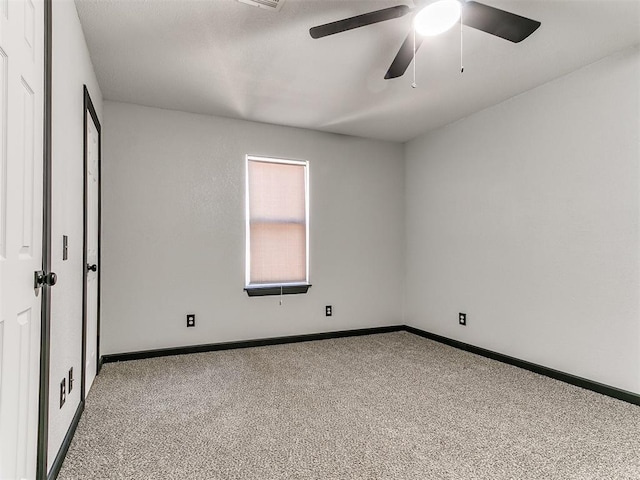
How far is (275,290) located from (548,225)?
8.48 feet

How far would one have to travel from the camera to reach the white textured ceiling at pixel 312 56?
83.7 inches

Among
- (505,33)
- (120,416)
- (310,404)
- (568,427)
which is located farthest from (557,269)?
(120,416)

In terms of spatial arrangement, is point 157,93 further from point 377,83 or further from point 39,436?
point 39,436

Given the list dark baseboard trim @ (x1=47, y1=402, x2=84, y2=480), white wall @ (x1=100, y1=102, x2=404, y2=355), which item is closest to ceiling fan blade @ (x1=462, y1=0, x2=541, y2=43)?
white wall @ (x1=100, y1=102, x2=404, y2=355)

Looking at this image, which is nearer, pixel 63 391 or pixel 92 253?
pixel 63 391

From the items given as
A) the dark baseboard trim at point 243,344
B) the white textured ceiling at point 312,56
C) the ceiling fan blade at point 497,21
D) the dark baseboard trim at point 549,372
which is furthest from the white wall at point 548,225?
the ceiling fan blade at point 497,21

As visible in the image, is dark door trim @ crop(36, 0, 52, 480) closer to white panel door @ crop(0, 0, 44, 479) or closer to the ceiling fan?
white panel door @ crop(0, 0, 44, 479)

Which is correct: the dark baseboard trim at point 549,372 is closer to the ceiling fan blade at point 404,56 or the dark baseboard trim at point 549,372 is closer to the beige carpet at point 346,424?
the beige carpet at point 346,424

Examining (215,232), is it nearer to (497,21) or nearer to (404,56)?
(404,56)

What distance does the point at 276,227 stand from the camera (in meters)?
4.09

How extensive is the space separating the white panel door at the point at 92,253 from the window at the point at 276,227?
1364 millimetres

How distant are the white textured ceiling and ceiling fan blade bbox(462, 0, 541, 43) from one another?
0.33 m

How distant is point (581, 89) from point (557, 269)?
1.37m

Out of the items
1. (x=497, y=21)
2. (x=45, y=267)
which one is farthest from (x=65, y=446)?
(x=497, y=21)
